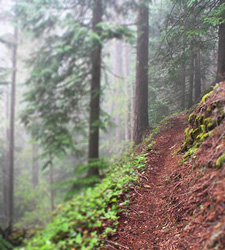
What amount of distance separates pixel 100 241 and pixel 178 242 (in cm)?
160

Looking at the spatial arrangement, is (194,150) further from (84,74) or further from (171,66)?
(84,74)

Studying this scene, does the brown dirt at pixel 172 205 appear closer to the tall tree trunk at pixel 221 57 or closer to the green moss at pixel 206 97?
the green moss at pixel 206 97

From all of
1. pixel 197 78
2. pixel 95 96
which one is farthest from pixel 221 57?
pixel 95 96

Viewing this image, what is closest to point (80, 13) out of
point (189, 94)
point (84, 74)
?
point (84, 74)

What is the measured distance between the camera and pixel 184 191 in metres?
2.33

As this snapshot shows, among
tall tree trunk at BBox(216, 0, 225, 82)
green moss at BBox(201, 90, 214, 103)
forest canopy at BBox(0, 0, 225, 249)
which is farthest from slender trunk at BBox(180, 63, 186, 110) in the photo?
tall tree trunk at BBox(216, 0, 225, 82)

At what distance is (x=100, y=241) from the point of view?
10.5 feet

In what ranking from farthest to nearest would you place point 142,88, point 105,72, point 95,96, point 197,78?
point 105,72 → point 95,96 → point 142,88 → point 197,78

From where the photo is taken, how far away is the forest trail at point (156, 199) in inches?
94.1

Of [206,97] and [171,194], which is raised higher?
[206,97]

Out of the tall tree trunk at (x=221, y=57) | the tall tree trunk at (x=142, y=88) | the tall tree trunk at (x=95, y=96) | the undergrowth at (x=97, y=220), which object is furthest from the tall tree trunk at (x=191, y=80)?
the tall tree trunk at (x=95, y=96)

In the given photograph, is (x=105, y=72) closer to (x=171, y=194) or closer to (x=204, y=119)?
(x=204, y=119)

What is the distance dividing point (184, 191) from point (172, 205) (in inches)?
9.3

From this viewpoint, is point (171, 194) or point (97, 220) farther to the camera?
point (97, 220)
